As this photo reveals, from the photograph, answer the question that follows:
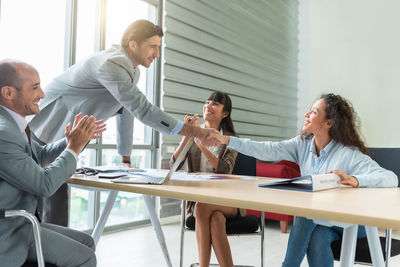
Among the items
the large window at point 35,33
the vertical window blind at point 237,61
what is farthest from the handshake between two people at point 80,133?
the vertical window blind at point 237,61

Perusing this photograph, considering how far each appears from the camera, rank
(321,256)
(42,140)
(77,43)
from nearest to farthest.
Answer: (321,256)
(42,140)
(77,43)

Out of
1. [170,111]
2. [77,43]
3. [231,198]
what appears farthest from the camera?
[170,111]

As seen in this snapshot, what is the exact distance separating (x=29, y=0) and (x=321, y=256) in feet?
9.85

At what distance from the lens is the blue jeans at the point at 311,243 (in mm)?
1576

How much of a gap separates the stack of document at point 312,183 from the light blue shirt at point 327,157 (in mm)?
162

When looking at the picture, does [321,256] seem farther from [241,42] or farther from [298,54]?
[298,54]

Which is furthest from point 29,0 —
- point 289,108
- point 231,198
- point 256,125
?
point 289,108

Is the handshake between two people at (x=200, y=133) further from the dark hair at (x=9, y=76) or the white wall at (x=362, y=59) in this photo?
the white wall at (x=362, y=59)

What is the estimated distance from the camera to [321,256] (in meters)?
1.57

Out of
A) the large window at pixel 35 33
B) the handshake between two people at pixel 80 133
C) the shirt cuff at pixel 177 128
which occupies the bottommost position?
the handshake between two people at pixel 80 133

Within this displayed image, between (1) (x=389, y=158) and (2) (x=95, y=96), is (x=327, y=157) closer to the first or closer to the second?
(1) (x=389, y=158)

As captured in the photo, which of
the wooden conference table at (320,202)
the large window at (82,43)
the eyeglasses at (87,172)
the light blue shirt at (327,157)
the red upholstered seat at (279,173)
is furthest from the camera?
the red upholstered seat at (279,173)

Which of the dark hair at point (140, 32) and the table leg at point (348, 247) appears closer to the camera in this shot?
the table leg at point (348, 247)

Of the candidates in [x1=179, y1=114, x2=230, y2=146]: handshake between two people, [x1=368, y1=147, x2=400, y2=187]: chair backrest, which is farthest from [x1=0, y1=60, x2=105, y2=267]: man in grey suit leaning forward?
[x1=368, y1=147, x2=400, y2=187]: chair backrest
